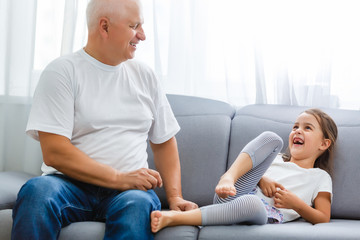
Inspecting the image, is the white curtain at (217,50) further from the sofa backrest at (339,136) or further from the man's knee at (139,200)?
the man's knee at (139,200)

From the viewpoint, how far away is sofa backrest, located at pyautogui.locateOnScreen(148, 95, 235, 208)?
2.16 metres

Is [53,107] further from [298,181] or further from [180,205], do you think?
[298,181]

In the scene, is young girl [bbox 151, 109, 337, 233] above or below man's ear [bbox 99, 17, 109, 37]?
below

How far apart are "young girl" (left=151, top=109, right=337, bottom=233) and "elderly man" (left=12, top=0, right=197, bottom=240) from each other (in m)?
0.18

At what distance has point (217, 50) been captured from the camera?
2.57 meters

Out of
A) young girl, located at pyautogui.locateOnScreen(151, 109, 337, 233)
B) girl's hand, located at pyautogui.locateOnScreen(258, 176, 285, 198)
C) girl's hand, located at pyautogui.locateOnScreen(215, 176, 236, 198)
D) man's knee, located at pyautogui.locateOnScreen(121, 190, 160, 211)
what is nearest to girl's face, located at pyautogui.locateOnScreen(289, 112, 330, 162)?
young girl, located at pyautogui.locateOnScreen(151, 109, 337, 233)

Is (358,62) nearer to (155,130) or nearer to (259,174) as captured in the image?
(259,174)

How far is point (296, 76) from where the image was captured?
247 centimetres

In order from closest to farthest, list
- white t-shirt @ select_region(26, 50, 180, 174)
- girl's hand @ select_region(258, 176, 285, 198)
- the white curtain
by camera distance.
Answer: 1. white t-shirt @ select_region(26, 50, 180, 174)
2. girl's hand @ select_region(258, 176, 285, 198)
3. the white curtain

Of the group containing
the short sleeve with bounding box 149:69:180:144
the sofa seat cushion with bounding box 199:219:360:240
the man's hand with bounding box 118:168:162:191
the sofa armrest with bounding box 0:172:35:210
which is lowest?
the sofa armrest with bounding box 0:172:35:210

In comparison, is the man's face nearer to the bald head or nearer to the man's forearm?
the bald head

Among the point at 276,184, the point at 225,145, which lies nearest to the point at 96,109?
the point at 225,145

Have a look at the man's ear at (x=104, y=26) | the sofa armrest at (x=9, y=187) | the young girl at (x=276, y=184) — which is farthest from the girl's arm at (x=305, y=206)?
the sofa armrest at (x=9, y=187)

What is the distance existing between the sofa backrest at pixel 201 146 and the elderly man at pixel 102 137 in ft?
0.54
